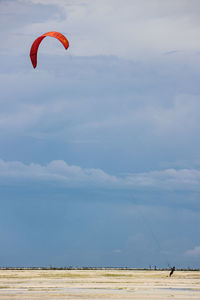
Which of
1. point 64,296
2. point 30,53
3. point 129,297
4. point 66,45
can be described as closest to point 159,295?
point 129,297

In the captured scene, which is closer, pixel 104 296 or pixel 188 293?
pixel 104 296

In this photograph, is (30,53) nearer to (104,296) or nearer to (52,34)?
(52,34)

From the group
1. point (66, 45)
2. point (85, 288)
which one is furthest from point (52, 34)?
point (85, 288)

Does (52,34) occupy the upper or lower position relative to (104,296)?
upper

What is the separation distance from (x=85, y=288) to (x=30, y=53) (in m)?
23.6

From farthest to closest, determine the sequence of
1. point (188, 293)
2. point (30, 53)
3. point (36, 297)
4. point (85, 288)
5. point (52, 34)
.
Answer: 1. point (30, 53)
2. point (52, 34)
3. point (85, 288)
4. point (188, 293)
5. point (36, 297)

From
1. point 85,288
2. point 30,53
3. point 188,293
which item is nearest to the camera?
point 188,293

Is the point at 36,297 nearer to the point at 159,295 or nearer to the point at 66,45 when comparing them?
the point at 159,295

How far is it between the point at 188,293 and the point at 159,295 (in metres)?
3.31

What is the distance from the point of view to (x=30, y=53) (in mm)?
52250

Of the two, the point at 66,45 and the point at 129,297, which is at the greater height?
the point at 66,45

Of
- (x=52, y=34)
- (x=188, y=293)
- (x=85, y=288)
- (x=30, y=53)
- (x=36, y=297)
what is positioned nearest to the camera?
(x=36, y=297)

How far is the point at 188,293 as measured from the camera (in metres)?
40.4

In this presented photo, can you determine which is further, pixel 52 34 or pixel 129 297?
pixel 52 34
